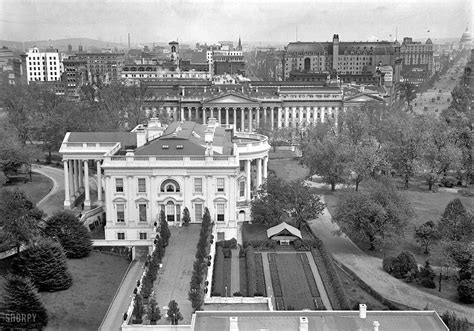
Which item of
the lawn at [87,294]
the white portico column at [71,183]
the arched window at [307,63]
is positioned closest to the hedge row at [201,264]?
the lawn at [87,294]

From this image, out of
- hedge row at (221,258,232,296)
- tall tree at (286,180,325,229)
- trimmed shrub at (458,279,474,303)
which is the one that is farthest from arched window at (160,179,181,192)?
trimmed shrub at (458,279,474,303)

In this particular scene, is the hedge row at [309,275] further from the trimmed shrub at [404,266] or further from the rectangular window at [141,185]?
the rectangular window at [141,185]

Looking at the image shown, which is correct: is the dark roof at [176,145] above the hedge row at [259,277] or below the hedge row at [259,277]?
above

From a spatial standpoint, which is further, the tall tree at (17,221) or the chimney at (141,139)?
the chimney at (141,139)

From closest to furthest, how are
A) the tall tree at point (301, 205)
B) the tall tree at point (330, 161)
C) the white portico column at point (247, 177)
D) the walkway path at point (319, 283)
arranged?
the walkway path at point (319, 283) < the tall tree at point (301, 205) < the white portico column at point (247, 177) < the tall tree at point (330, 161)

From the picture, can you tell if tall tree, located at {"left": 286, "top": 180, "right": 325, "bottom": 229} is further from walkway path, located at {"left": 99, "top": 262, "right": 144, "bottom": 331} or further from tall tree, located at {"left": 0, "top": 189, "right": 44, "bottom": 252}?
tall tree, located at {"left": 0, "top": 189, "right": 44, "bottom": 252}

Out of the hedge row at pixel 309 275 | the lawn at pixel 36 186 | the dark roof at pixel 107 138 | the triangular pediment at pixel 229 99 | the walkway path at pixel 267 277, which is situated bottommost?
the walkway path at pixel 267 277

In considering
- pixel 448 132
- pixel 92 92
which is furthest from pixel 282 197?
pixel 92 92
